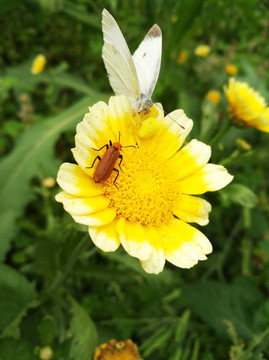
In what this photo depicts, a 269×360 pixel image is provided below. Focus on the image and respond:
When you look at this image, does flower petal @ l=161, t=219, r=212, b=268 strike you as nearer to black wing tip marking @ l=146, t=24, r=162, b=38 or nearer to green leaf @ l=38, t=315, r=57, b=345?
green leaf @ l=38, t=315, r=57, b=345

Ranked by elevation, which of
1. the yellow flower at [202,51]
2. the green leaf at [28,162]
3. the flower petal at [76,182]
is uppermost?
the yellow flower at [202,51]

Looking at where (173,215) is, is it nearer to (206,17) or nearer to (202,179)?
(202,179)

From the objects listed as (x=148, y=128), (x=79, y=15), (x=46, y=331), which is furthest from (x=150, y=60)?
(x=79, y=15)

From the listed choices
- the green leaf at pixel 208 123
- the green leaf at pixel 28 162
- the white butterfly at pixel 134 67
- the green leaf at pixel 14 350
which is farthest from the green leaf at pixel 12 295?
the green leaf at pixel 208 123

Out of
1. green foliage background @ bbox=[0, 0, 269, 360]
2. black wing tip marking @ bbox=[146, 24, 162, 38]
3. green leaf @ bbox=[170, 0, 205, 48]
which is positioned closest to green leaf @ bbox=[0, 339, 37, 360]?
green foliage background @ bbox=[0, 0, 269, 360]

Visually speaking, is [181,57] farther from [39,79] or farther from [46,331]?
[46,331]

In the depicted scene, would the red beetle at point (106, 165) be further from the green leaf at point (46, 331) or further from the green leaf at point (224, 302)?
the green leaf at point (224, 302)

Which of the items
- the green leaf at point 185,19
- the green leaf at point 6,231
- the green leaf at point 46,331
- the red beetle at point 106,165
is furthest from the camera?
the green leaf at point 185,19
